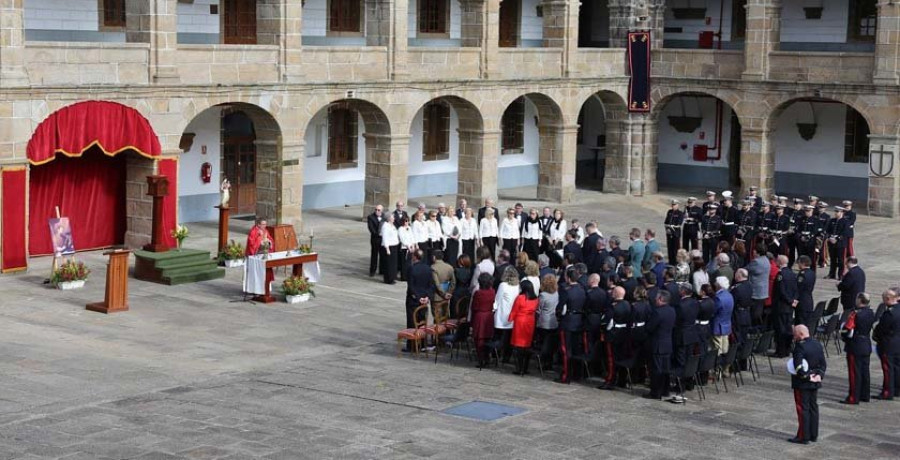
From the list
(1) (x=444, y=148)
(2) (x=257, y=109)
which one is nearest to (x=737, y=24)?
(1) (x=444, y=148)

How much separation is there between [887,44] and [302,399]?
2181 cm

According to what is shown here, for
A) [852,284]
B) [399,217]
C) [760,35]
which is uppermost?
[760,35]

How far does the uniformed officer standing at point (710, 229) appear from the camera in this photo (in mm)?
27719

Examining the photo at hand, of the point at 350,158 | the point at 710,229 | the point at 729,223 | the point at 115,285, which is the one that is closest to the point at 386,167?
the point at 350,158

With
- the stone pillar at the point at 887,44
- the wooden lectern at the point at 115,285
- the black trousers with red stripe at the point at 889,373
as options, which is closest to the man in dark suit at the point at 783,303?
the black trousers with red stripe at the point at 889,373

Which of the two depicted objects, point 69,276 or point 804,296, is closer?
point 804,296

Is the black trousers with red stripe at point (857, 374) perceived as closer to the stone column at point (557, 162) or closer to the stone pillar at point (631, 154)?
the stone column at point (557, 162)

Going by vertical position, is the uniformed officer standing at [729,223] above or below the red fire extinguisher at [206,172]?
below

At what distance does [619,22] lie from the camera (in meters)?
38.5

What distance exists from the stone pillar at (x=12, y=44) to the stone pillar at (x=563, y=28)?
15317mm

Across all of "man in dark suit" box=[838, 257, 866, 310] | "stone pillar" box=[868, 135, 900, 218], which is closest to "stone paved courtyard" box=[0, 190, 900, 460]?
"man in dark suit" box=[838, 257, 866, 310]

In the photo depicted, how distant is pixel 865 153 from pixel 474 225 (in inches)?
633

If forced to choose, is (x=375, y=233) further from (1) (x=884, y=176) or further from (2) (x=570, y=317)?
(1) (x=884, y=176)

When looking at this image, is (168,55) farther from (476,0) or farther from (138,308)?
(476,0)
